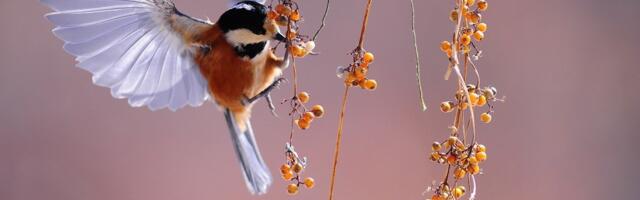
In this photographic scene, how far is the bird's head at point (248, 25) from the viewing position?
38.2 inches

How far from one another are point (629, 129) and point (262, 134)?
0.99m

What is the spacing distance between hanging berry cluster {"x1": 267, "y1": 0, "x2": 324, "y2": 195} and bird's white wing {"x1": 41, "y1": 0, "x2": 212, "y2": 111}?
0.34 meters

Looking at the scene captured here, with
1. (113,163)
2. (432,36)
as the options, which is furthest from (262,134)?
(432,36)

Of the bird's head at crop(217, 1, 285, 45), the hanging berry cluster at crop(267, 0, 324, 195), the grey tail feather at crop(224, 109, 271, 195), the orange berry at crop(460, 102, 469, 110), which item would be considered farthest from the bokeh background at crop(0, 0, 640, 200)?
the orange berry at crop(460, 102, 469, 110)

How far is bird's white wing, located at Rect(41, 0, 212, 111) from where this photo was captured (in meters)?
1.02

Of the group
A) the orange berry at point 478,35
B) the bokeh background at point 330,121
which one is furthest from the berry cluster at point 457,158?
the bokeh background at point 330,121

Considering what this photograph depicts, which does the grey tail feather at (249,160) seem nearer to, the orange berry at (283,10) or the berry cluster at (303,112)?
the berry cluster at (303,112)

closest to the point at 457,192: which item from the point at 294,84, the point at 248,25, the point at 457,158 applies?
the point at 457,158

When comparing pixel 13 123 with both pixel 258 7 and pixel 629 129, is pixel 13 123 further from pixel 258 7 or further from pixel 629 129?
pixel 629 129

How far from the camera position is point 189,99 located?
1.19 meters

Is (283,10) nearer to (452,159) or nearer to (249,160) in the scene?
(452,159)

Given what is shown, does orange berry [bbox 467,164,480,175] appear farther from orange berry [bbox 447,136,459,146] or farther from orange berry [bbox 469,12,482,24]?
orange berry [bbox 469,12,482,24]

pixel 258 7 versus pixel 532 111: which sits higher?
pixel 532 111

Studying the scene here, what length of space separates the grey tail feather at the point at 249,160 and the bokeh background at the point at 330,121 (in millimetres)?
636
